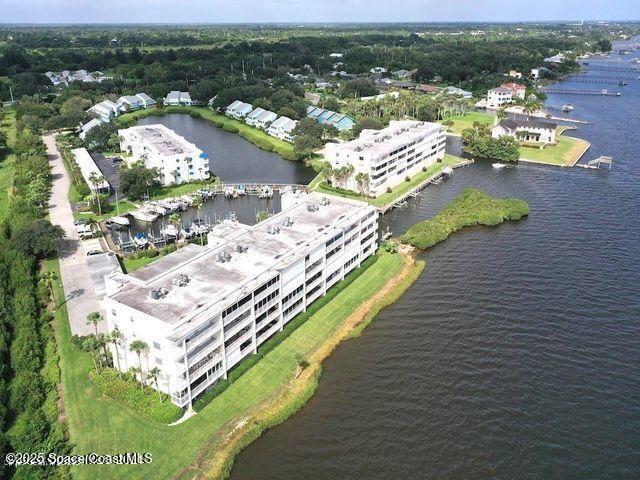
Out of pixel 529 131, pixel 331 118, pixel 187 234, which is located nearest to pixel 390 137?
pixel 331 118

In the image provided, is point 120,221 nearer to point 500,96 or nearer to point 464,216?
point 464,216

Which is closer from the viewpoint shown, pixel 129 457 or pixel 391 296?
pixel 129 457

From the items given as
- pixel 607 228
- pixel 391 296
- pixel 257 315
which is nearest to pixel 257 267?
pixel 257 315

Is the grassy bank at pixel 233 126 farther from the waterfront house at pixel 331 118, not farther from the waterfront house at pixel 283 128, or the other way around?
the waterfront house at pixel 331 118

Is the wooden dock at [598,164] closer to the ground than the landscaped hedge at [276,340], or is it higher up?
higher up

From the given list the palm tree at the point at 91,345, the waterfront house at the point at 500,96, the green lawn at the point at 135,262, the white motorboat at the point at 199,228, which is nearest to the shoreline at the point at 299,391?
the palm tree at the point at 91,345

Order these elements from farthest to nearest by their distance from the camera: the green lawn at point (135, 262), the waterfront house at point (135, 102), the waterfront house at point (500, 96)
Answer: the waterfront house at point (500, 96) < the waterfront house at point (135, 102) < the green lawn at point (135, 262)

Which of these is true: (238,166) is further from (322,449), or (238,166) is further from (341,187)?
(322,449)
